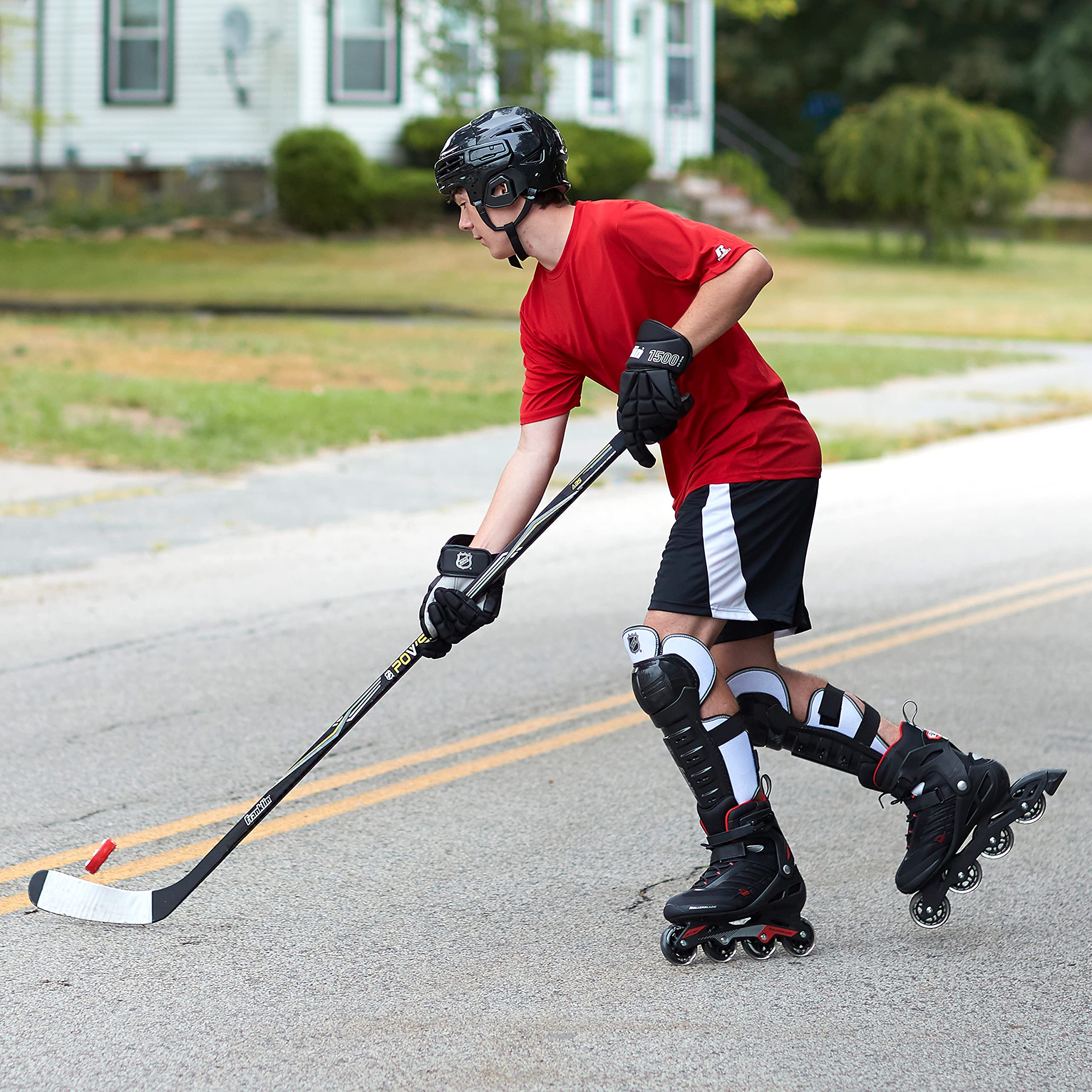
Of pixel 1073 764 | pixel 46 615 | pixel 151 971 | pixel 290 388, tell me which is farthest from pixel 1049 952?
pixel 290 388

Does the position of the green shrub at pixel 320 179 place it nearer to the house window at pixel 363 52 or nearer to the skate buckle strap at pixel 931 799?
the house window at pixel 363 52

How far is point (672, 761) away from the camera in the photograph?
5941 mm

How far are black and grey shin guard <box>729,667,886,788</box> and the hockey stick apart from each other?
0.66m

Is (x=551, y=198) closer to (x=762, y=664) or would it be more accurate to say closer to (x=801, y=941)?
(x=762, y=664)

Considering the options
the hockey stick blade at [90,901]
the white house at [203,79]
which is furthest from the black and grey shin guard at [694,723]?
the white house at [203,79]

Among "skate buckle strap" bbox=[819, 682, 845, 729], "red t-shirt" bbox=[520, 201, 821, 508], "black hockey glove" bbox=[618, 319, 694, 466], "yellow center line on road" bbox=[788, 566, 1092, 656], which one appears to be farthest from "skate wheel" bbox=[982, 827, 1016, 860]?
"yellow center line on road" bbox=[788, 566, 1092, 656]

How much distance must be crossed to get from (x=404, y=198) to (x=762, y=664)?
96.2 feet

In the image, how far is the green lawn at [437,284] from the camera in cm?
2592

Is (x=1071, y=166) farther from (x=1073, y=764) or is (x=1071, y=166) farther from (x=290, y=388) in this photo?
(x=1073, y=764)

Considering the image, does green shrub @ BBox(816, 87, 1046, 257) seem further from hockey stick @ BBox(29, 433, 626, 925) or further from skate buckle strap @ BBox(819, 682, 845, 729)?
hockey stick @ BBox(29, 433, 626, 925)

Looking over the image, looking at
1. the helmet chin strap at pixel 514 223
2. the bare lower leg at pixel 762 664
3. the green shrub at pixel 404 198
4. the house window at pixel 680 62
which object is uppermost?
the house window at pixel 680 62

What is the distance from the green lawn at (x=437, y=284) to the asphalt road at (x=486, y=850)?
17.3 metres

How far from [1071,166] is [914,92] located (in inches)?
775

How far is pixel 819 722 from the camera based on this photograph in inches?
173
